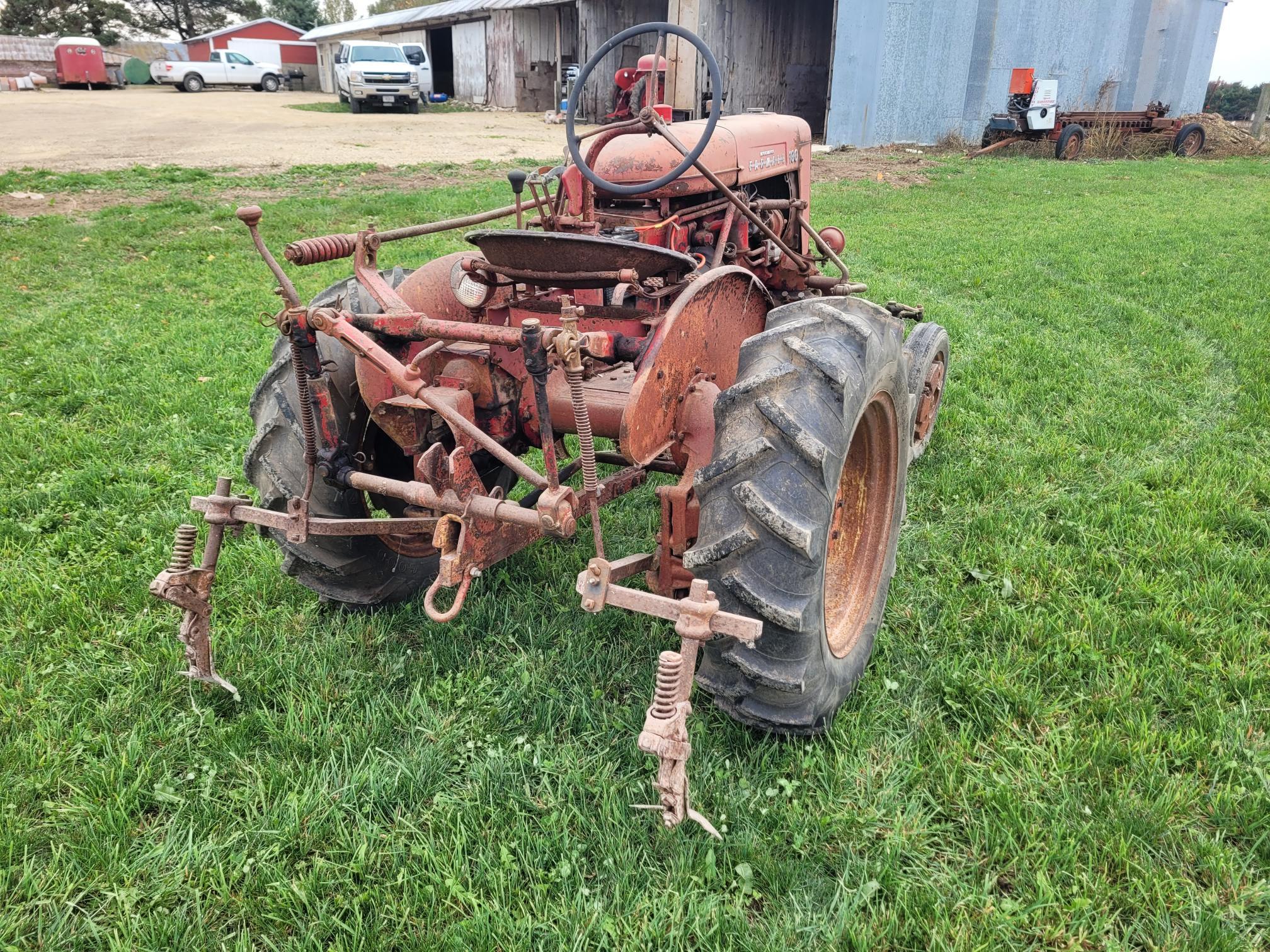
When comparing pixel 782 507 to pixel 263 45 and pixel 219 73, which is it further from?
pixel 263 45

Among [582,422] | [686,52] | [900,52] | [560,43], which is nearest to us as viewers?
[582,422]

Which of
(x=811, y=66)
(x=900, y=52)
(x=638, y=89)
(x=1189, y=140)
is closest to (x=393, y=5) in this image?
(x=811, y=66)

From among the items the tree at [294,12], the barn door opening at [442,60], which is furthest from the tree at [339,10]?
the barn door opening at [442,60]

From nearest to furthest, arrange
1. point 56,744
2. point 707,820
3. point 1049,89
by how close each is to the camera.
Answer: point 707,820 → point 56,744 → point 1049,89

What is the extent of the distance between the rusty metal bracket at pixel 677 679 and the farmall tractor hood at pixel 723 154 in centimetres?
190

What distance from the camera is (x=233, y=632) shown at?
310cm

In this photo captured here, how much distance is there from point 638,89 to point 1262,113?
2506cm

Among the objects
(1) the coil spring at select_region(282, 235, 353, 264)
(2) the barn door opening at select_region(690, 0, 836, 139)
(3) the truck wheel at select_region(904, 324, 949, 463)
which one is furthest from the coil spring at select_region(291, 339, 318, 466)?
(2) the barn door opening at select_region(690, 0, 836, 139)

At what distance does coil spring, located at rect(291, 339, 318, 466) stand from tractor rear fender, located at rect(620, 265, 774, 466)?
36.4 inches

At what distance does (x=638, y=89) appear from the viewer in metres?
4.29

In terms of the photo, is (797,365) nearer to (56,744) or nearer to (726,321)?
(726,321)

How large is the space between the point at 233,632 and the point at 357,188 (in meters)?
10.9

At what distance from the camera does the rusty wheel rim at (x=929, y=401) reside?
4.41 metres

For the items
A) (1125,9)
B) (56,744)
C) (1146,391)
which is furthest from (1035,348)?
(1125,9)
